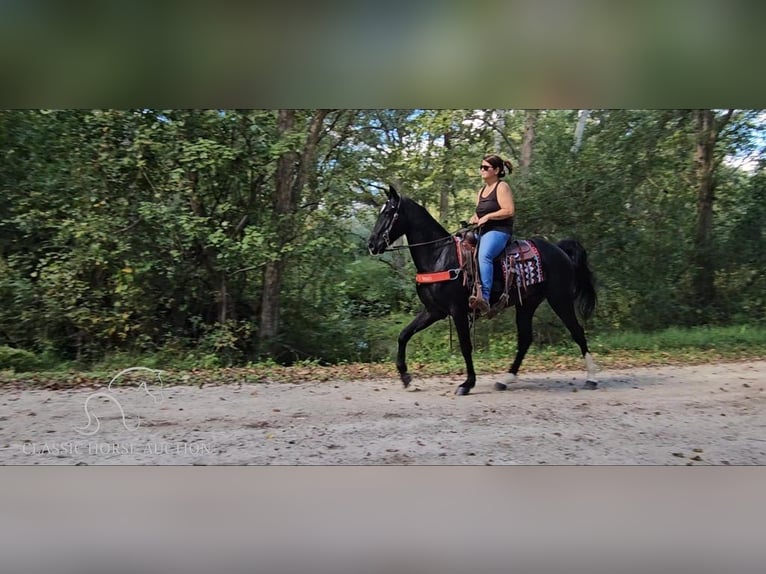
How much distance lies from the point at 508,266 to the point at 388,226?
31.9 inches

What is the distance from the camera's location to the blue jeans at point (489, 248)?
365cm

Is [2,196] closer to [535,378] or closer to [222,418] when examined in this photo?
[222,418]

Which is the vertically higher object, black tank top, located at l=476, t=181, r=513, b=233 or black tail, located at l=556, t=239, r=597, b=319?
black tank top, located at l=476, t=181, r=513, b=233

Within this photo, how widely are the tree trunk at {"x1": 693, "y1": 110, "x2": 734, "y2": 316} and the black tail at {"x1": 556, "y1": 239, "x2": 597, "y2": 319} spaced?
686mm

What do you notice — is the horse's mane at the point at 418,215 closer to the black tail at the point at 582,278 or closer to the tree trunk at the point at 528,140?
the tree trunk at the point at 528,140

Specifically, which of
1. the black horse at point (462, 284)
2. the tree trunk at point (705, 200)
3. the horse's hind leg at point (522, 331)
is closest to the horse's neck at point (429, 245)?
the black horse at point (462, 284)

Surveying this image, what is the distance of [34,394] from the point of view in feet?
11.0

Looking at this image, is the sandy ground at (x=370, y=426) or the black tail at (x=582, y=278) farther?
the black tail at (x=582, y=278)

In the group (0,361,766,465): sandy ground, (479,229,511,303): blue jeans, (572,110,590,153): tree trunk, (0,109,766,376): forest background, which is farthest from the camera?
(479,229,511,303): blue jeans

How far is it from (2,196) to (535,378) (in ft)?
11.2

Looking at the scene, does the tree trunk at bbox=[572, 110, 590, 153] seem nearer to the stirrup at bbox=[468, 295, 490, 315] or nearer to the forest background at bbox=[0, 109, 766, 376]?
the forest background at bbox=[0, 109, 766, 376]

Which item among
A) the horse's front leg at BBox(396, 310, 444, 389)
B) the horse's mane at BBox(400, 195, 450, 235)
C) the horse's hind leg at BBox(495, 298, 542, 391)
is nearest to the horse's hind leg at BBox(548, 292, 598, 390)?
the horse's hind leg at BBox(495, 298, 542, 391)

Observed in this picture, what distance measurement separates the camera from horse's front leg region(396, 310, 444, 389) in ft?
11.9
